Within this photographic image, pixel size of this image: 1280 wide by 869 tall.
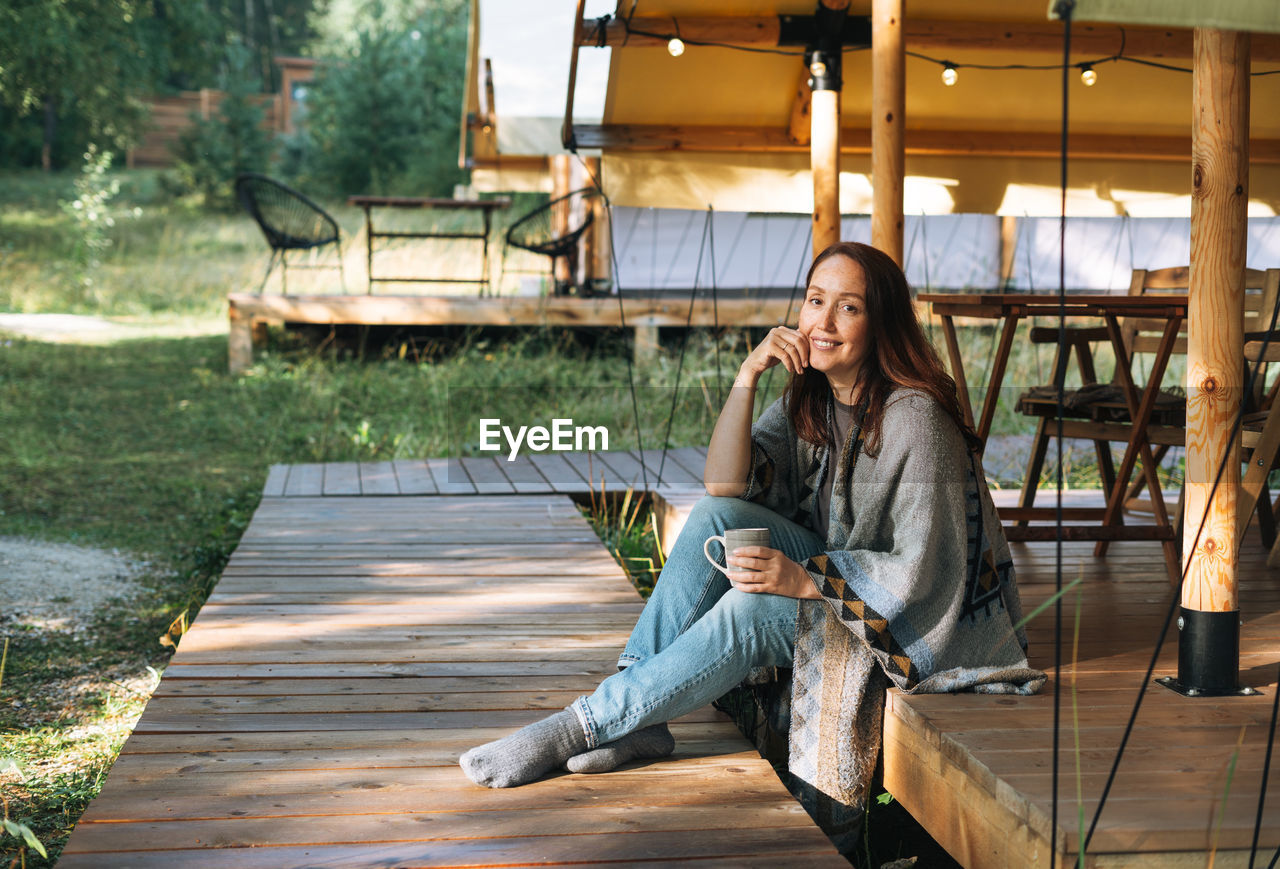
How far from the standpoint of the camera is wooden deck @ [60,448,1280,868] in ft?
5.70

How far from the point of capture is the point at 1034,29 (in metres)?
A: 4.18

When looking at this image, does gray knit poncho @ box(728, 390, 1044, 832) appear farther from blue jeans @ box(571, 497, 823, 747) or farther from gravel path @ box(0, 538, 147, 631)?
gravel path @ box(0, 538, 147, 631)

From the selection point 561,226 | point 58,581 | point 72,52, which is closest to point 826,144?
point 58,581

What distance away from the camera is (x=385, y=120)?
68.4 feet

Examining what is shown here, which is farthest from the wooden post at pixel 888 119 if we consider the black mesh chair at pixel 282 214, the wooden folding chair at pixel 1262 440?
the black mesh chair at pixel 282 214

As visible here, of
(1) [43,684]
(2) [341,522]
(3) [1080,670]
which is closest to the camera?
(3) [1080,670]

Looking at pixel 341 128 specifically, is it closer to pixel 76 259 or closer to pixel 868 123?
pixel 76 259

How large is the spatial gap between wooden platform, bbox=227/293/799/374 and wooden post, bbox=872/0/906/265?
15.5ft

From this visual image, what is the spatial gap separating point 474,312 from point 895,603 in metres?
6.64

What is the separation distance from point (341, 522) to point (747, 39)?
2.16 metres

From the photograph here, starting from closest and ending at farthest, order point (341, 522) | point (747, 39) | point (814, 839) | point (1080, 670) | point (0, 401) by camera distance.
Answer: point (814, 839), point (1080, 670), point (747, 39), point (341, 522), point (0, 401)

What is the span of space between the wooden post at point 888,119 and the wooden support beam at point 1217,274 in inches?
51.0

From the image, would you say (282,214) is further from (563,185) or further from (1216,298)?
(1216,298)

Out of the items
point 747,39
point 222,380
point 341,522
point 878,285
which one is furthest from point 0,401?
point 878,285
